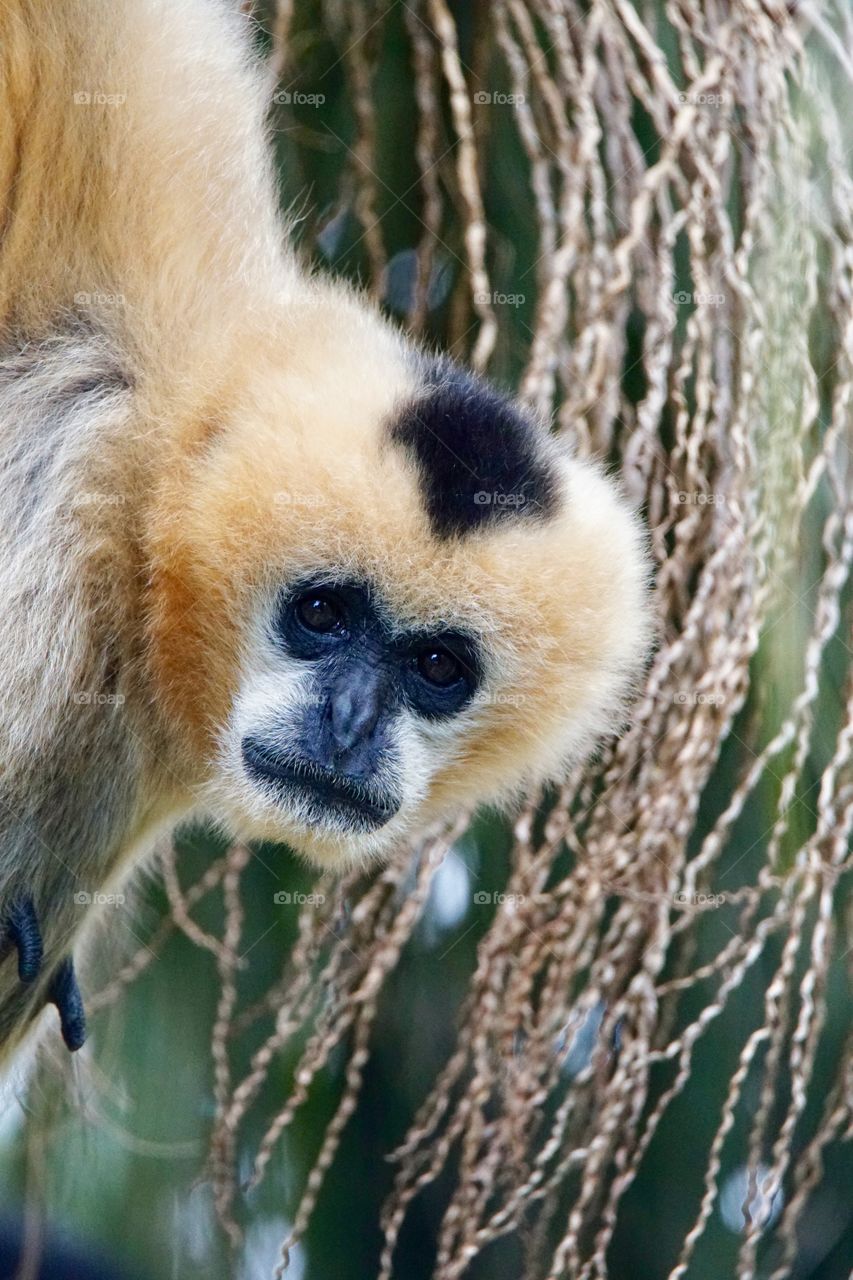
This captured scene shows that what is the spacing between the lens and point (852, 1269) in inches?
142

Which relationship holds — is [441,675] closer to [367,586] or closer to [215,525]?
[367,586]

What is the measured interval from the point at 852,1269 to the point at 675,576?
1717mm

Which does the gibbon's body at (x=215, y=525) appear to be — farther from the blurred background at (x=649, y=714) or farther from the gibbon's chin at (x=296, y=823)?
the blurred background at (x=649, y=714)

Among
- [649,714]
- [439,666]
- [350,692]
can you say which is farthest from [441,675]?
[649,714]

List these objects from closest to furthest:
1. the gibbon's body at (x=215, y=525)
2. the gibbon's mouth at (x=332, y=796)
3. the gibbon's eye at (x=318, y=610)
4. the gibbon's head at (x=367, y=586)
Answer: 1. the gibbon's body at (x=215, y=525)
2. the gibbon's head at (x=367, y=586)
3. the gibbon's eye at (x=318, y=610)
4. the gibbon's mouth at (x=332, y=796)

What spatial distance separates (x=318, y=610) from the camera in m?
2.94

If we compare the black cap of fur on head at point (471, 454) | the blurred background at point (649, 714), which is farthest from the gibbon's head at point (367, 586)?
the blurred background at point (649, 714)

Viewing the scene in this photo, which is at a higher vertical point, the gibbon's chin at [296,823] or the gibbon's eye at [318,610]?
the gibbon's eye at [318,610]

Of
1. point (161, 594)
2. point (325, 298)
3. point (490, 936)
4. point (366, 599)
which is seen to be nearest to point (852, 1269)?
point (490, 936)

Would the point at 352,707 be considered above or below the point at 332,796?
above

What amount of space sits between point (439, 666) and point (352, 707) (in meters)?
0.21

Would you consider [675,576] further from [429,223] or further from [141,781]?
[141,781]

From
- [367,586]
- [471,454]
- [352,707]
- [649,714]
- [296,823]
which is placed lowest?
[296,823]

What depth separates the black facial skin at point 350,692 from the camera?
295 cm
